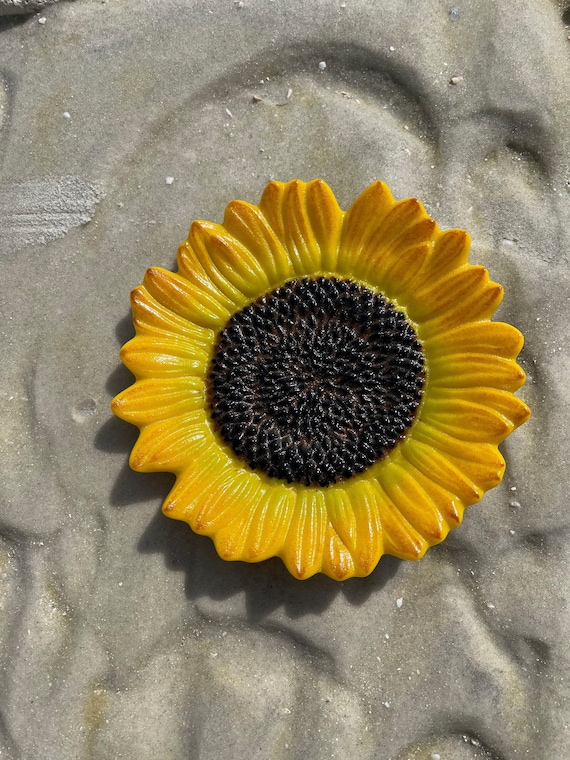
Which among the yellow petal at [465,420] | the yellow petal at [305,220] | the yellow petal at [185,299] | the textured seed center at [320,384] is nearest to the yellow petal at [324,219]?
the yellow petal at [305,220]

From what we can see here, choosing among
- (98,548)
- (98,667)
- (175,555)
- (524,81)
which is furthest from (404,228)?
(98,667)

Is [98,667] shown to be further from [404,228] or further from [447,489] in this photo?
[404,228]

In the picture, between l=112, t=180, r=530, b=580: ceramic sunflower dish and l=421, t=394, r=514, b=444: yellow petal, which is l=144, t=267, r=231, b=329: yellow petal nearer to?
l=112, t=180, r=530, b=580: ceramic sunflower dish

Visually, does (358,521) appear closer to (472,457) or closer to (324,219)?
(472,457)

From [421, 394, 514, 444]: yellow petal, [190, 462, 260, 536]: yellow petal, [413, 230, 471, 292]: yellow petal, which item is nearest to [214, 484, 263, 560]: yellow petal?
[190, 462, 260, 536]: yellow petal

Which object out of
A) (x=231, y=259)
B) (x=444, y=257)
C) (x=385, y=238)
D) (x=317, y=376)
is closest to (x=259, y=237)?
(x=231, y=259)
